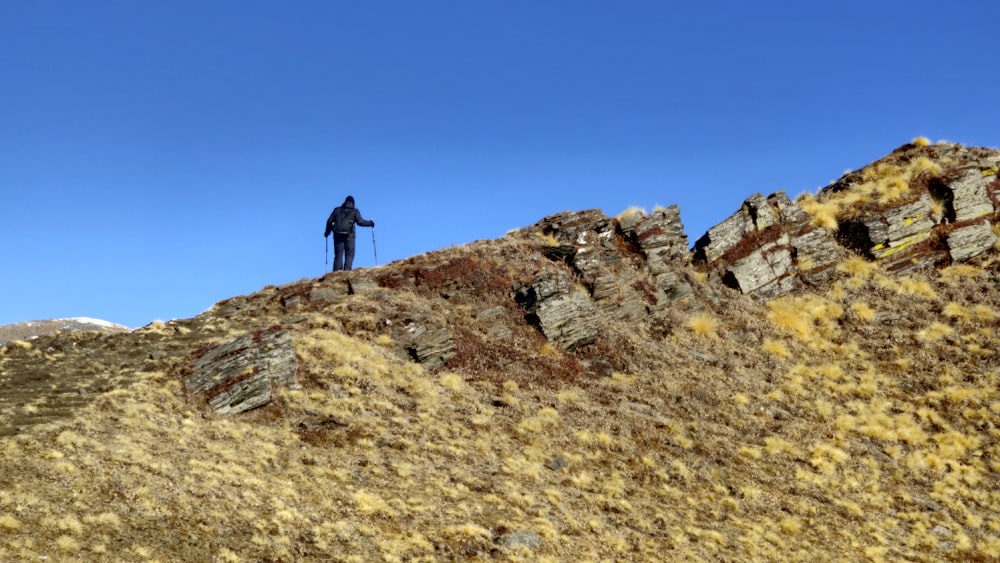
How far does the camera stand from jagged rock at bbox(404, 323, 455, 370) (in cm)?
2581

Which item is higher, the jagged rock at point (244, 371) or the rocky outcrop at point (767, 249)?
the rocky outcrop at point (767, 249)

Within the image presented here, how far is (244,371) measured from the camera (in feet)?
72.1

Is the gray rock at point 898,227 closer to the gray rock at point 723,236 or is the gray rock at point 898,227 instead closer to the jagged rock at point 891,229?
the jagged rock at point 891,229

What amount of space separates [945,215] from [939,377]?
1377 cm

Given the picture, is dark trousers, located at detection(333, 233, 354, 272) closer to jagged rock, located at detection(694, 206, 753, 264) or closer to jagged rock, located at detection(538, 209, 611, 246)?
jagged rock, located at detection(538, 209, 611, 246)

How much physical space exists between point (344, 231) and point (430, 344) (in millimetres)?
9253

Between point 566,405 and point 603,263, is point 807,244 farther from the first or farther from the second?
point 566,405

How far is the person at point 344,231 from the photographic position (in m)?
33.1

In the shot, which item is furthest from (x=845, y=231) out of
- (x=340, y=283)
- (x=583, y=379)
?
(x=340, y=283)

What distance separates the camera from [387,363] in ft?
81.7

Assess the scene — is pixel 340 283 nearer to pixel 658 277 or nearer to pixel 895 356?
pixel 658 277

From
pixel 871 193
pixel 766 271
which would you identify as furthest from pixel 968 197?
pixel 766 271

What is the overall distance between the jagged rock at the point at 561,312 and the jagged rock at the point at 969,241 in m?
19.4

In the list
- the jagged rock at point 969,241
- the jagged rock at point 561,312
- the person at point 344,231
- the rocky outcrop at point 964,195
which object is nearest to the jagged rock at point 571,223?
the jagged rock at point 561,312
